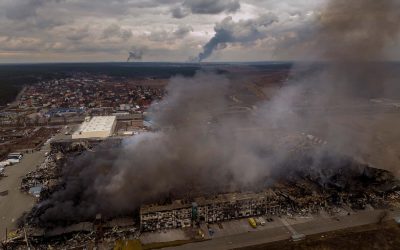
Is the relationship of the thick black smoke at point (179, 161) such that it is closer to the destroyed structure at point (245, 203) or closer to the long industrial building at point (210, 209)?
the destroyed structure at point (245, 203)

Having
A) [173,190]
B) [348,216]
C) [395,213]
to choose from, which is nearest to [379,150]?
[395,213]

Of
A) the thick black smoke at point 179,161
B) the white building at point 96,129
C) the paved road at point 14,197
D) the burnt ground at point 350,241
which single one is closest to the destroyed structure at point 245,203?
the paved road at point 14,197

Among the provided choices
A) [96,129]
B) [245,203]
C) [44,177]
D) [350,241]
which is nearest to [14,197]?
[44,177]

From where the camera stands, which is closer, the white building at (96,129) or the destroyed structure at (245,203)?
the destroyed structure at (245,203)

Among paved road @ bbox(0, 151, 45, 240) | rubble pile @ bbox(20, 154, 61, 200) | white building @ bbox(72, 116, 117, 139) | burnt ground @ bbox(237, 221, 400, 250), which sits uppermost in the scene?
white building @ bbox(72, 116, 117, 139)

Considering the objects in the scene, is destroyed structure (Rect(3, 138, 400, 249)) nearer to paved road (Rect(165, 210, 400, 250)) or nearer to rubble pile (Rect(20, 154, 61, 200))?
rubble pile (Rect(20, 154, 61, 200))

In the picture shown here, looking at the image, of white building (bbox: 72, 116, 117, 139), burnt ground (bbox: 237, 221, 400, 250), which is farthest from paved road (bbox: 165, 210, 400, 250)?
white building (bbox: 72, 116, 117, 139)
